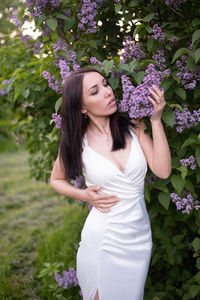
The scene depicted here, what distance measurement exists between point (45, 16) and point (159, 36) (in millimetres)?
661

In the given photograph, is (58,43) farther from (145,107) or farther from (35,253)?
(35,253)

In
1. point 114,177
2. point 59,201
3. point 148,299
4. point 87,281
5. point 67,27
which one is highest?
point 67,27

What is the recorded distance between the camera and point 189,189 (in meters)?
2.00

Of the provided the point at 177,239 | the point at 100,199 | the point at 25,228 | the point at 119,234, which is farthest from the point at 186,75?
the point at 25,228

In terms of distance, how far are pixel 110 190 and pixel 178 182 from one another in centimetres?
40

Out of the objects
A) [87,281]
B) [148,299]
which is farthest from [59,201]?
[87,281]

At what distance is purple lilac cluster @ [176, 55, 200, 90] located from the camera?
1897 millimetres

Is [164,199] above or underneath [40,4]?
underneath

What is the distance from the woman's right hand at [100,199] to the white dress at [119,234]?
0.03 m

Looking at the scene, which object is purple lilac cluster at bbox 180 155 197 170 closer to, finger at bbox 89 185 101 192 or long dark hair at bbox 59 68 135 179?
long dark hair at bbox 59 68 135 179

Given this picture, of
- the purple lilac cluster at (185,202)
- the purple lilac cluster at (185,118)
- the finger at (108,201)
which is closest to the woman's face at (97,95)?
the purple lilac cluster at (185,118)

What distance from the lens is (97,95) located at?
179 centimetres

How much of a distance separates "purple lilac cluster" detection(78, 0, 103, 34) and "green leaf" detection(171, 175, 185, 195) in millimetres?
992

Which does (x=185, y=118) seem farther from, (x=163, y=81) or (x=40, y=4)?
(x=40, y=4)
